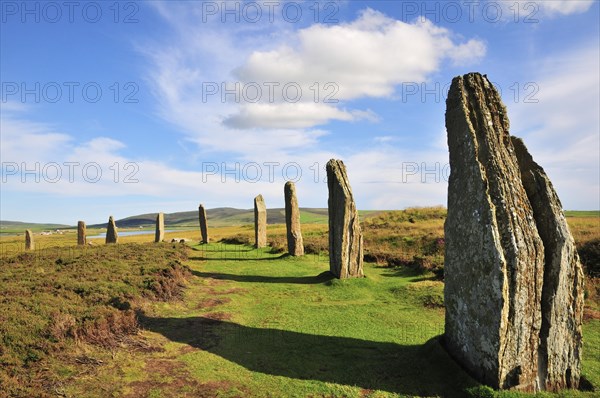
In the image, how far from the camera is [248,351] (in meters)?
9.98

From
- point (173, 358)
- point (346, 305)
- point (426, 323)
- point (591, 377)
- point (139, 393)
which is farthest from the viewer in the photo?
point (346, 305)

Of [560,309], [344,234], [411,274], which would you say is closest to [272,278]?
[344,234]

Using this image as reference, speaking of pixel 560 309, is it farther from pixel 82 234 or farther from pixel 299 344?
pixel 82 234

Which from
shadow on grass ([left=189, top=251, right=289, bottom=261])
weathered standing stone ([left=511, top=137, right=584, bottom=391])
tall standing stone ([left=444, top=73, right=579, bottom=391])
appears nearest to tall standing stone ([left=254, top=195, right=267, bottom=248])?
shadow on grass ([left=189, top=251, right=289, bottom=261])

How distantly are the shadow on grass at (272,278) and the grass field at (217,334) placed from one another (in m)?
0.19

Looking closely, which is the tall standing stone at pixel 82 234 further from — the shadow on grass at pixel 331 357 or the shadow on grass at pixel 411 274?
the shadow on grass at pixel 411 274

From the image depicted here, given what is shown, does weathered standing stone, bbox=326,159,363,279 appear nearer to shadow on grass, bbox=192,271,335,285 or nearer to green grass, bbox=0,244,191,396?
shadow on grass, bbox=192,271,335,285

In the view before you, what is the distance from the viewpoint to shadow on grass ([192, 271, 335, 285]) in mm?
18344

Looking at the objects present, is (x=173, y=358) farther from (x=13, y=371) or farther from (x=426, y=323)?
(x=426, y=323)

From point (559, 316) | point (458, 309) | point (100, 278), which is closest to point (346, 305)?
point (458, 309)

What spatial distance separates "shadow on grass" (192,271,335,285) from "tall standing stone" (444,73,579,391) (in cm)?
974

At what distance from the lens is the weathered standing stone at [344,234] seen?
17828 mm

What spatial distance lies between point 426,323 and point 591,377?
4.61 m

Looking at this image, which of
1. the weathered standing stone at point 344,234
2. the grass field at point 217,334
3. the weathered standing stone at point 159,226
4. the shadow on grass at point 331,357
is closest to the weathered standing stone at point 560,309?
the grass field at point 217,334
